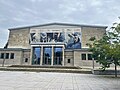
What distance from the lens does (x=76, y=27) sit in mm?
55625

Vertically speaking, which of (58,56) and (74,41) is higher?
(74,41)

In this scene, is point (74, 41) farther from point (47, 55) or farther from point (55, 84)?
point (55, 84)

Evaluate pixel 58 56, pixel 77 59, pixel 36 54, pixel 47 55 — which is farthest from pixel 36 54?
pixel 77 59

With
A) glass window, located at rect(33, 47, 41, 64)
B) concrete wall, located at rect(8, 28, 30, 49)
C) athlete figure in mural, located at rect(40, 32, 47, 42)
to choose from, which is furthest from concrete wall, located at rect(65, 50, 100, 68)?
concrete wall, located at rect(8, 28, 30, 49)

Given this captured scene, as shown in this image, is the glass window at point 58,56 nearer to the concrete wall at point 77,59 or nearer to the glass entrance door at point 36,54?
the concrete wall at point 77,59

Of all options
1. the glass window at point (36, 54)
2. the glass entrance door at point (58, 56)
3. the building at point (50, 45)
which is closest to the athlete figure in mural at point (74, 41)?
the building at point (50, 45)

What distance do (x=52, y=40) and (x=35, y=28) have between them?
7395mm

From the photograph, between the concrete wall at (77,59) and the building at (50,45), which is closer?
the concrete wall at (77,59)

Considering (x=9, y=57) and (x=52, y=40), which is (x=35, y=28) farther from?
(x=9, y=57)

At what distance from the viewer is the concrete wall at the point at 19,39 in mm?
56641

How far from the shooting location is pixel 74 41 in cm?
5409

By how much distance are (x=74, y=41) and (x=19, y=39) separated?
17985 millimetres

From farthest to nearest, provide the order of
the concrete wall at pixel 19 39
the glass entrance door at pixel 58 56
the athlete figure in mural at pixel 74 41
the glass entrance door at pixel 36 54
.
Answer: the concrete wall at pixel 19 39 → the athlete figure in mural at pixel 74 41 → the glass entrance door at pixel 36 54 → the glass entrance door at pixel 58 56

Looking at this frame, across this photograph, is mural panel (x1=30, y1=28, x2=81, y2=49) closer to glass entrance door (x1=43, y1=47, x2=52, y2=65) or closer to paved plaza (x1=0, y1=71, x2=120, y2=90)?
glass entrance door (x1=43, y1=47, x2=52, y2=65)
